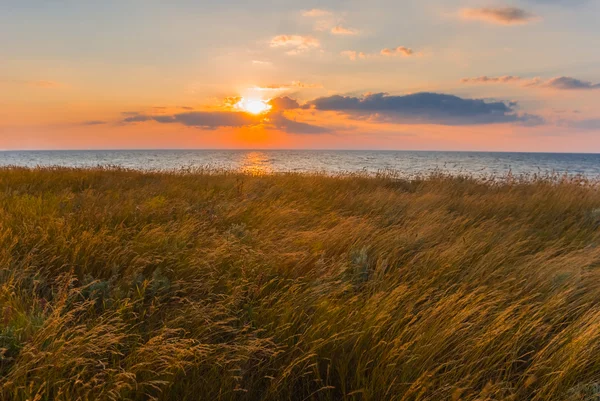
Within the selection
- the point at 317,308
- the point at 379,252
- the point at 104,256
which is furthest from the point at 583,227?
the point at 104,256

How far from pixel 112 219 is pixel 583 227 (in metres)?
7.90

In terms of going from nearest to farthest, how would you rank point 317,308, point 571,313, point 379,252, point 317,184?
point 317,308 → point 571,313 → point 379,252 → point 317,184

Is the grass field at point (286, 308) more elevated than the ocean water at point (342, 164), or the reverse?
the ocean water at point (342, 164)

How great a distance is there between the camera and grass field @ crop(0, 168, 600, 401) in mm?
1972

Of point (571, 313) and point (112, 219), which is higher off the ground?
point (112, 219)

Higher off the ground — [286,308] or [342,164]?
[342,164]

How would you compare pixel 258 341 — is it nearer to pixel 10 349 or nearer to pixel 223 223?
pixel 10 349

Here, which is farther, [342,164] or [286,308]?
[342,164]

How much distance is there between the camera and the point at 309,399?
2.06 m

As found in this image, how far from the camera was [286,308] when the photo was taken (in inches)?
102

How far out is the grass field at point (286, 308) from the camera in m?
1.97

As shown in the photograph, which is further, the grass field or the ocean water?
the ocean water

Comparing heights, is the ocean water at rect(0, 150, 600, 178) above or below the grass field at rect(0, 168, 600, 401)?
above

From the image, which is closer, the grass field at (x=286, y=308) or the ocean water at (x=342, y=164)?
the grass field at (x=286, y=308)
